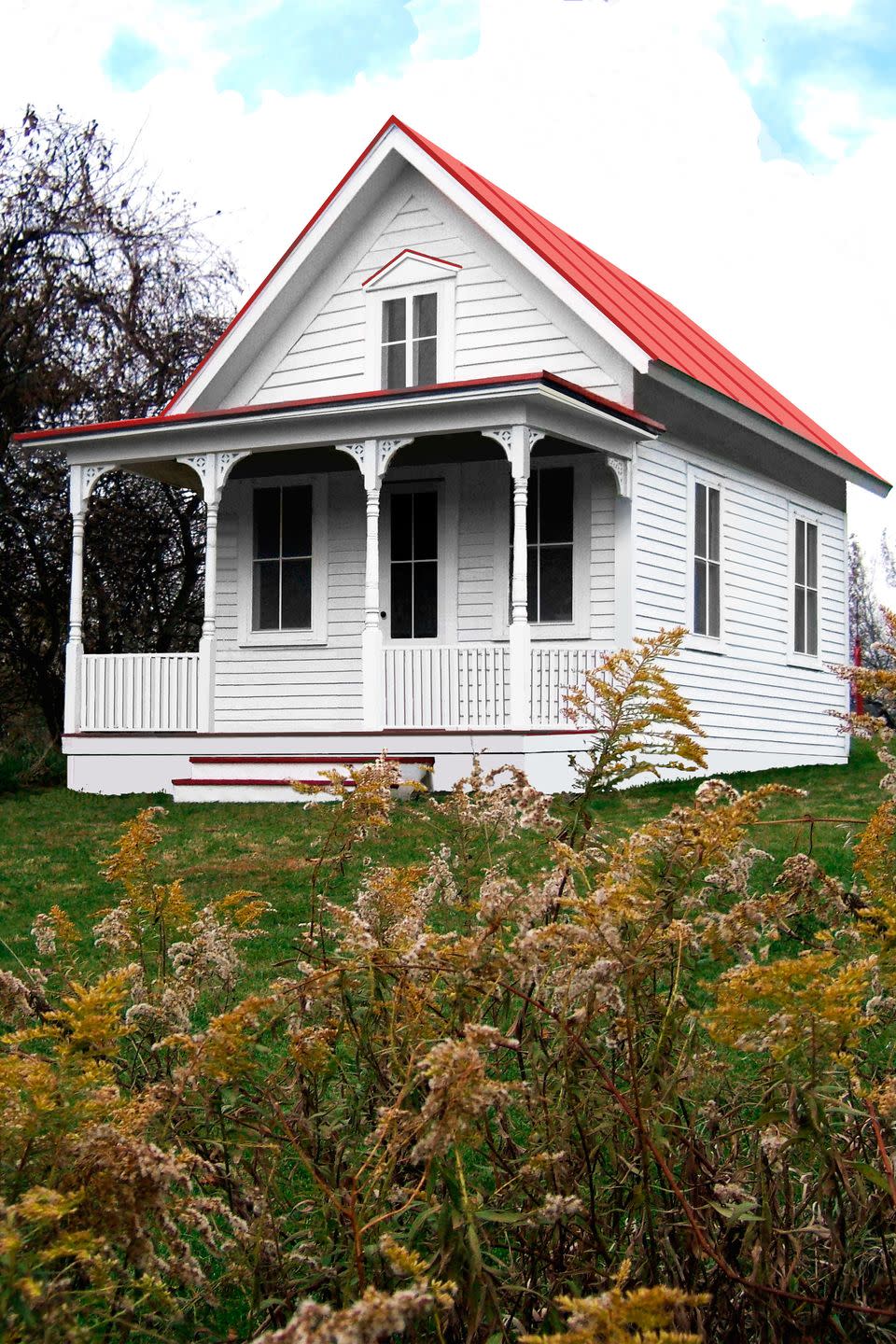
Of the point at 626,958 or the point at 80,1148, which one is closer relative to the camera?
the point at 80,1148

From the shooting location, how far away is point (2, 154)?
69.4ft

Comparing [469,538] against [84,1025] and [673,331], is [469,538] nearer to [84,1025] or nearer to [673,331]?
[673,331]

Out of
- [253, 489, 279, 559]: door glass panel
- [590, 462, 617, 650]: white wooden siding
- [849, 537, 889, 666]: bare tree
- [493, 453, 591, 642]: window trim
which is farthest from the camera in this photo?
[849, 537, 889, 666]: bare tree

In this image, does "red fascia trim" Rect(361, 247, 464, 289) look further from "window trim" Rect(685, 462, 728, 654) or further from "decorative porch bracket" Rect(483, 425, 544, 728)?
"window trim" Rect(685, 462, 728, 654)

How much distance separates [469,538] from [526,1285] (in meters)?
13.3

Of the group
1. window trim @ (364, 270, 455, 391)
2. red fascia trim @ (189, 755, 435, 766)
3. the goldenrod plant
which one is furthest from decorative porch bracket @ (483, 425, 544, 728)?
the goldenrod plant

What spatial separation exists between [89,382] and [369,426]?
893 cm

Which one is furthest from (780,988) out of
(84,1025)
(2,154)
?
(2,154)

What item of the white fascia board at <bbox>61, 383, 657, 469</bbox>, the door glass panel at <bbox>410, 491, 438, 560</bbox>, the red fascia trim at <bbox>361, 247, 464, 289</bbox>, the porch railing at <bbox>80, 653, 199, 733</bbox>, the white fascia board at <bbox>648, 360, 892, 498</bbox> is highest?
the red fascia trim at <bbox>361, 247, 464, 289</bbox>

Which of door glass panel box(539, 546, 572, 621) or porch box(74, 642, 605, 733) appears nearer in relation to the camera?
porch box(74, 642, 605, 733)

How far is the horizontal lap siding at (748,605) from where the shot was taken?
15.3 meters

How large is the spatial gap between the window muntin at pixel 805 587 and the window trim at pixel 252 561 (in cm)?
624

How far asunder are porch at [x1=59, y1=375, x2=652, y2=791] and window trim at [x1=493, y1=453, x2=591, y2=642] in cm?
2

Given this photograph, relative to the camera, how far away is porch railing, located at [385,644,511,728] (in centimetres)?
1377
